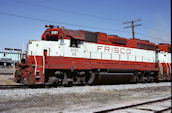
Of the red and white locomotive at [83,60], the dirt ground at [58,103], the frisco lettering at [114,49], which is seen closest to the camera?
the dirt ground at [58,103]

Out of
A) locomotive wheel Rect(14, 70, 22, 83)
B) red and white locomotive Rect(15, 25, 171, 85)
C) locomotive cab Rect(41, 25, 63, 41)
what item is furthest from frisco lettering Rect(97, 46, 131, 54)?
locomotive wheel Rect(14, 70, 22, 83)

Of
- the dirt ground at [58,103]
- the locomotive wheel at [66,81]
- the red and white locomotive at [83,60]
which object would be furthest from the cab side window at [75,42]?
the dirt ground at [58,103]

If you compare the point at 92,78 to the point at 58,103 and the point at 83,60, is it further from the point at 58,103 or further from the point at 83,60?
the point at 58,103

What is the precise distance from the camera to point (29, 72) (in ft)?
32.3

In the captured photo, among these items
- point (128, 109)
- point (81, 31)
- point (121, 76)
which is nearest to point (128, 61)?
point (121, 76)

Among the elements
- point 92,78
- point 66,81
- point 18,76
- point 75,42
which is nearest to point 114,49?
point 92,78

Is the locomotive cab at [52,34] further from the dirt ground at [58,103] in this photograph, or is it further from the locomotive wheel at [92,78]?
the dirt ground at [58,103]

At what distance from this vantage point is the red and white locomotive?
10508mm

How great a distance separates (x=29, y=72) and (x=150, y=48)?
11779 mm

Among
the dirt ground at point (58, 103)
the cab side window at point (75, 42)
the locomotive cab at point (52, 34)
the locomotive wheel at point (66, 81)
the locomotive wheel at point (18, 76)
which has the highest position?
the locomotive cab at point (52, 34)

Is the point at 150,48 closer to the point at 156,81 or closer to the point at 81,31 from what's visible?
the point at 156,81

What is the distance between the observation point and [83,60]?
12.1 m

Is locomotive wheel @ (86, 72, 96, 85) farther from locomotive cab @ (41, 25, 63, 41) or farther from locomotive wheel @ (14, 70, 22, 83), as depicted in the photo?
locomotive wheel @ (14, 70, 22, 83)

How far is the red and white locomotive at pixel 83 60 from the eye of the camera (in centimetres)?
1051
